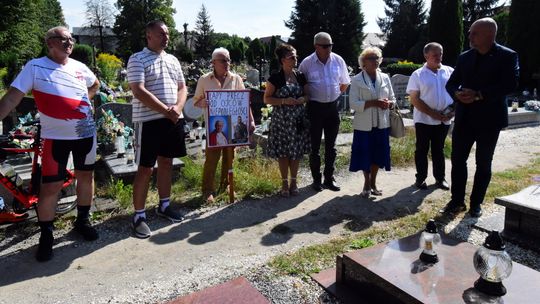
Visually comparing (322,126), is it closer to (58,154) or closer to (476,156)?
(476,156)

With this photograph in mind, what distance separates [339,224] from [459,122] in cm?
158

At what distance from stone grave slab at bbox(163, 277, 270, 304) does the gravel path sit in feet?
0.39

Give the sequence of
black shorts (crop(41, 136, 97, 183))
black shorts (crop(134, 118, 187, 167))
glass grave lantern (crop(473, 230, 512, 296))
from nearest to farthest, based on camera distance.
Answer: glass grave lantern (crop(473, 230, 512, 296)) < black shorts (crop(41, 136, 97, 183)) < black shorts (crop(134, 118, 187, 167))

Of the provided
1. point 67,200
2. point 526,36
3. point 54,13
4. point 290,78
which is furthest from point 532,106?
point 54,13

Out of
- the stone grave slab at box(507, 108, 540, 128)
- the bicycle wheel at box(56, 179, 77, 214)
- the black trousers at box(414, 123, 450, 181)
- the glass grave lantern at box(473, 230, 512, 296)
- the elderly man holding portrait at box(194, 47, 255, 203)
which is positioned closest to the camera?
the glass grave lantern at box(473, 230, 512, 296)

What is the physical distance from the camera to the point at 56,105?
11.0ft

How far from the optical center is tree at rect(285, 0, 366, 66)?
3197 centimetres

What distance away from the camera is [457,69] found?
4.23m

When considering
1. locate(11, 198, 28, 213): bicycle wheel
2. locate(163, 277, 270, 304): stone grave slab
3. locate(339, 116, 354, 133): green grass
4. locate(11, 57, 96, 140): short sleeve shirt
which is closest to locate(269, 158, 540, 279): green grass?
locate(163, 277, 270, 304): stone grave slab

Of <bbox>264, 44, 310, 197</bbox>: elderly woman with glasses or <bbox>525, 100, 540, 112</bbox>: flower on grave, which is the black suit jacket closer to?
<bbox>264, 44, 310, 197</bbox>: elderly woman with glasses

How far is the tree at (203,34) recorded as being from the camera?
50.0m

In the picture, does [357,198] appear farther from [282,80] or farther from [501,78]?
[501,78]

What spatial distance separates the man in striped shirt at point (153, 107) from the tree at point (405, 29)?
3652cm

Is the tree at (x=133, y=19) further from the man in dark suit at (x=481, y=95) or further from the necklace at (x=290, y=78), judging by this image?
the man in dark suit at (x=481, y=95)
